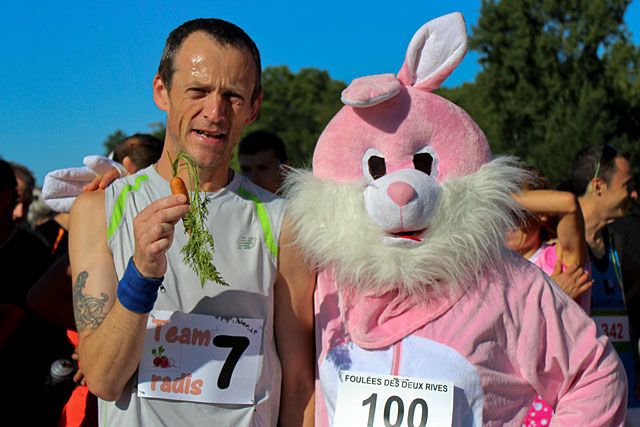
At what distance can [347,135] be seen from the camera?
2270 mm

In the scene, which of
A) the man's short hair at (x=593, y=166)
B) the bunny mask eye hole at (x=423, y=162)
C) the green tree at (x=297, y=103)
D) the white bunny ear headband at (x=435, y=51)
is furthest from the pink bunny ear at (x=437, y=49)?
the green tree at (x=297, y=103)

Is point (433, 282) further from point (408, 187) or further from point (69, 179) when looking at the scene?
point (69, 179)

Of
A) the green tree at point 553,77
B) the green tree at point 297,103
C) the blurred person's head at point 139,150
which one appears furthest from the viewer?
the green tree at point 297,103

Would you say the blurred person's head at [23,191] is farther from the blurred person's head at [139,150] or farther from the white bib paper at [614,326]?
the white bib paper at [614,326]

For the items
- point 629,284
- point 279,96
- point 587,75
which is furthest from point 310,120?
point 629,284

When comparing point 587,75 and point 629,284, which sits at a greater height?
point 587,75

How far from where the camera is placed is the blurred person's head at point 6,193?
149 inches

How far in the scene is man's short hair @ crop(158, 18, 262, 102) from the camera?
2.29 m

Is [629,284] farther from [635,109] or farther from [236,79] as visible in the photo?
[635,109]

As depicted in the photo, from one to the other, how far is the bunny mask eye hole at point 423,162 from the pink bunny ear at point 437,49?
0.89 feet

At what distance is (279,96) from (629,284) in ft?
175

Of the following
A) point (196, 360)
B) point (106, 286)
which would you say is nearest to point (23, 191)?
point (106, 286)

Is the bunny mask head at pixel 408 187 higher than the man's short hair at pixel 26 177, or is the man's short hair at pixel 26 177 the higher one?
the man's short hair at pixel 26 177

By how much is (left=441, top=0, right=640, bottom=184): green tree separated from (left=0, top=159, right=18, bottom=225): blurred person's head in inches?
944
